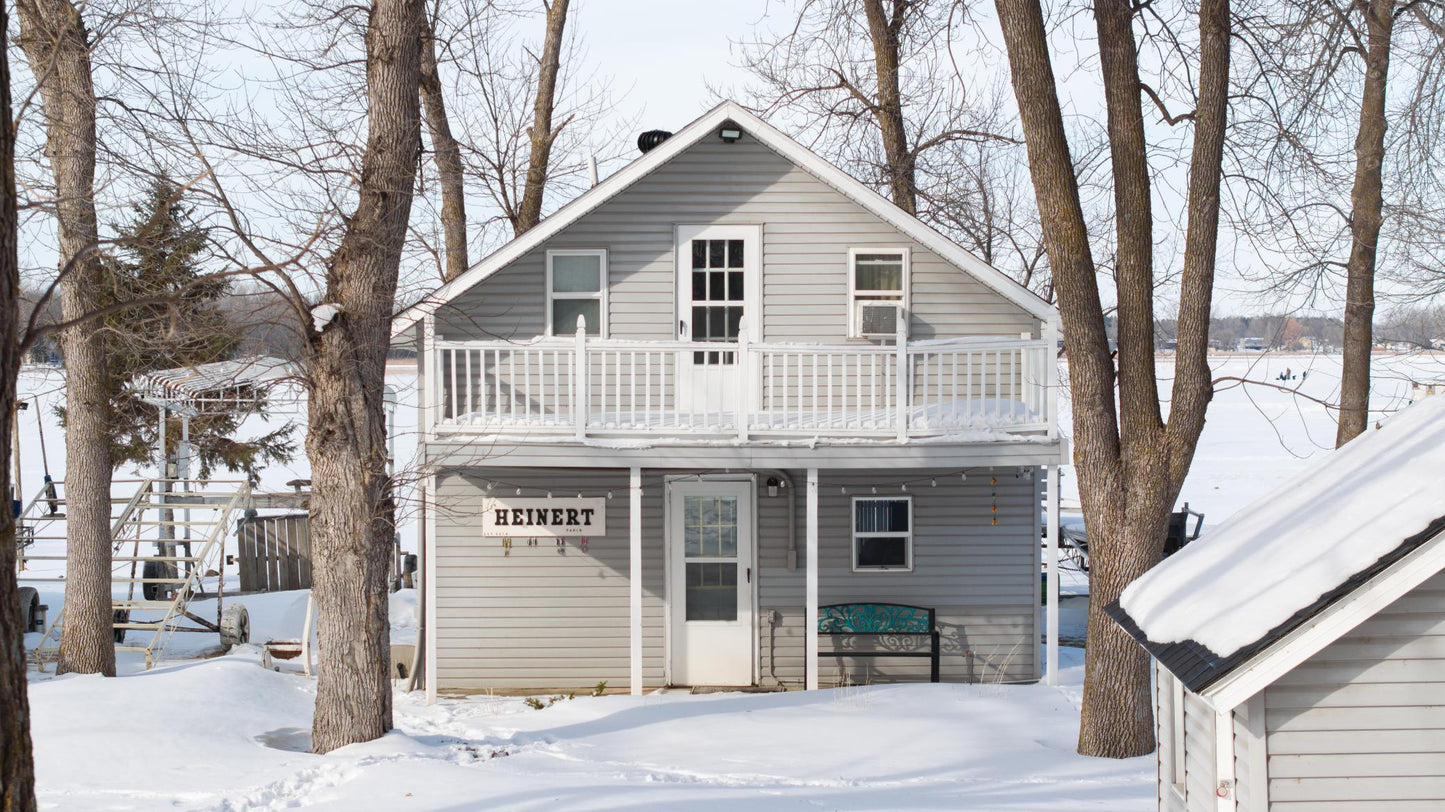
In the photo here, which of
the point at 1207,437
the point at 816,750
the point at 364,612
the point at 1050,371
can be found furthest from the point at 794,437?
the point at 1207,437

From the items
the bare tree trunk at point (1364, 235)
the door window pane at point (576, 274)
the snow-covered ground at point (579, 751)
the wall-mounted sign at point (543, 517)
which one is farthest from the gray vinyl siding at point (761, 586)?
the bare tree trunk at point (1364, 235)

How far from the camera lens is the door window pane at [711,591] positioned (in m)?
14.1

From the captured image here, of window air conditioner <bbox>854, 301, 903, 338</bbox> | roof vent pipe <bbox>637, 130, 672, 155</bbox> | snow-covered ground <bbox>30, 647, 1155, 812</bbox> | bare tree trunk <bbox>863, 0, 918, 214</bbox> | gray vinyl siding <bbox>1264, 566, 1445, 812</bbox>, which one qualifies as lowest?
snow-covered ground <bbox>30, 647, 1155, 812</bbox>

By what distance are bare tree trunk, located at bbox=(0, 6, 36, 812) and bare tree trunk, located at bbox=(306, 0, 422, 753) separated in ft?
16.3

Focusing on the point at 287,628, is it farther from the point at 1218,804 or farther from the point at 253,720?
the point at 1218,804

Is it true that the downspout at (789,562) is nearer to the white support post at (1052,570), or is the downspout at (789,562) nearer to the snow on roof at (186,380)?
the white support post at (1052,570)

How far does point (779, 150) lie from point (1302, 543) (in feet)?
27.9

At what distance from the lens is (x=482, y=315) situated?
13.7 m

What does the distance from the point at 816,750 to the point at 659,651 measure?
13.5ft

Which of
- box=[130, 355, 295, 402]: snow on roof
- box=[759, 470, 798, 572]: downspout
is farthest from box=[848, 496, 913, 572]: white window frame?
box=[130, 355, 295, 402]: snow on roof

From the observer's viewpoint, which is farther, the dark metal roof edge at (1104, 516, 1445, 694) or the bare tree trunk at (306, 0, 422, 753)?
the bare tree trunk at (306, 0, 422, 753)

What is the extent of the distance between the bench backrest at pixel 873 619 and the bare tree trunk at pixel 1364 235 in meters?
5.59

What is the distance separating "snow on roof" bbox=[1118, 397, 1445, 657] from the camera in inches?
216

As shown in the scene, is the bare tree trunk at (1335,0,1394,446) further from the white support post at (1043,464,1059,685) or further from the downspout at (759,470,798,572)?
the downspout at (759,470,798,572)
